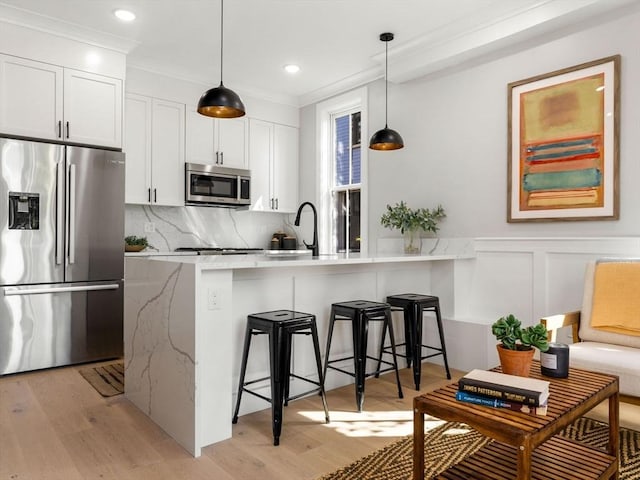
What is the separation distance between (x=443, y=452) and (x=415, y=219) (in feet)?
7.41

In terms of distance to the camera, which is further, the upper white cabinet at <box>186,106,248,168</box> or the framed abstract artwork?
the upper white cabinet at <box>186,106,248,168</box>

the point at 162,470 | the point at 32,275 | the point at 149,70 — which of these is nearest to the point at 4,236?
the point at 32,275

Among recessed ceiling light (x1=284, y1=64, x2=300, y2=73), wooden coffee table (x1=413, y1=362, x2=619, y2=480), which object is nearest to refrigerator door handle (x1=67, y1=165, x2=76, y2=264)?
recessed ceiling light (x1=284, y1=64, x2=300, y2=73)

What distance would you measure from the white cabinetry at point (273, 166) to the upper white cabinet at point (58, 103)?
1.76 meters

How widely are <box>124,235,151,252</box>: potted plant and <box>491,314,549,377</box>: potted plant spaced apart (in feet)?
12.1

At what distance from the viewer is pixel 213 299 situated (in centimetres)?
231

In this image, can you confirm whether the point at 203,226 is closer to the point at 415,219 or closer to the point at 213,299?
the point at 415,219

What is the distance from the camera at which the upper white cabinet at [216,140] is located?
16.6ft

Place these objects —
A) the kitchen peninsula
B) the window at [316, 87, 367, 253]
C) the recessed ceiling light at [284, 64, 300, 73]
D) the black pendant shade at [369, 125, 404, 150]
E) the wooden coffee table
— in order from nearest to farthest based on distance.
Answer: the wooden coffee table, the kitchen peninsula, the black pendant shade at [369, 125, 404, 150], the recessed ceiling light at [284, 64, 300, 73], the window at [316, 87, 367, 253]

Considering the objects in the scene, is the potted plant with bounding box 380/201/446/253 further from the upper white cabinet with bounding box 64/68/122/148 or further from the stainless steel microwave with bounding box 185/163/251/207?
the upper white cabinet with bounding box 64/68/122/148

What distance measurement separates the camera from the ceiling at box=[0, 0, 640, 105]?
3.44 m

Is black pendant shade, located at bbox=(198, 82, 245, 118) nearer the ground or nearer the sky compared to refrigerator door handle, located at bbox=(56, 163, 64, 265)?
nearer the sky

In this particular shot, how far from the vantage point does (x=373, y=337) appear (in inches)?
140

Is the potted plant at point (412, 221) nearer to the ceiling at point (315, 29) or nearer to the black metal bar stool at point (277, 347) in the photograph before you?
the ceiling at point (315, 29)
